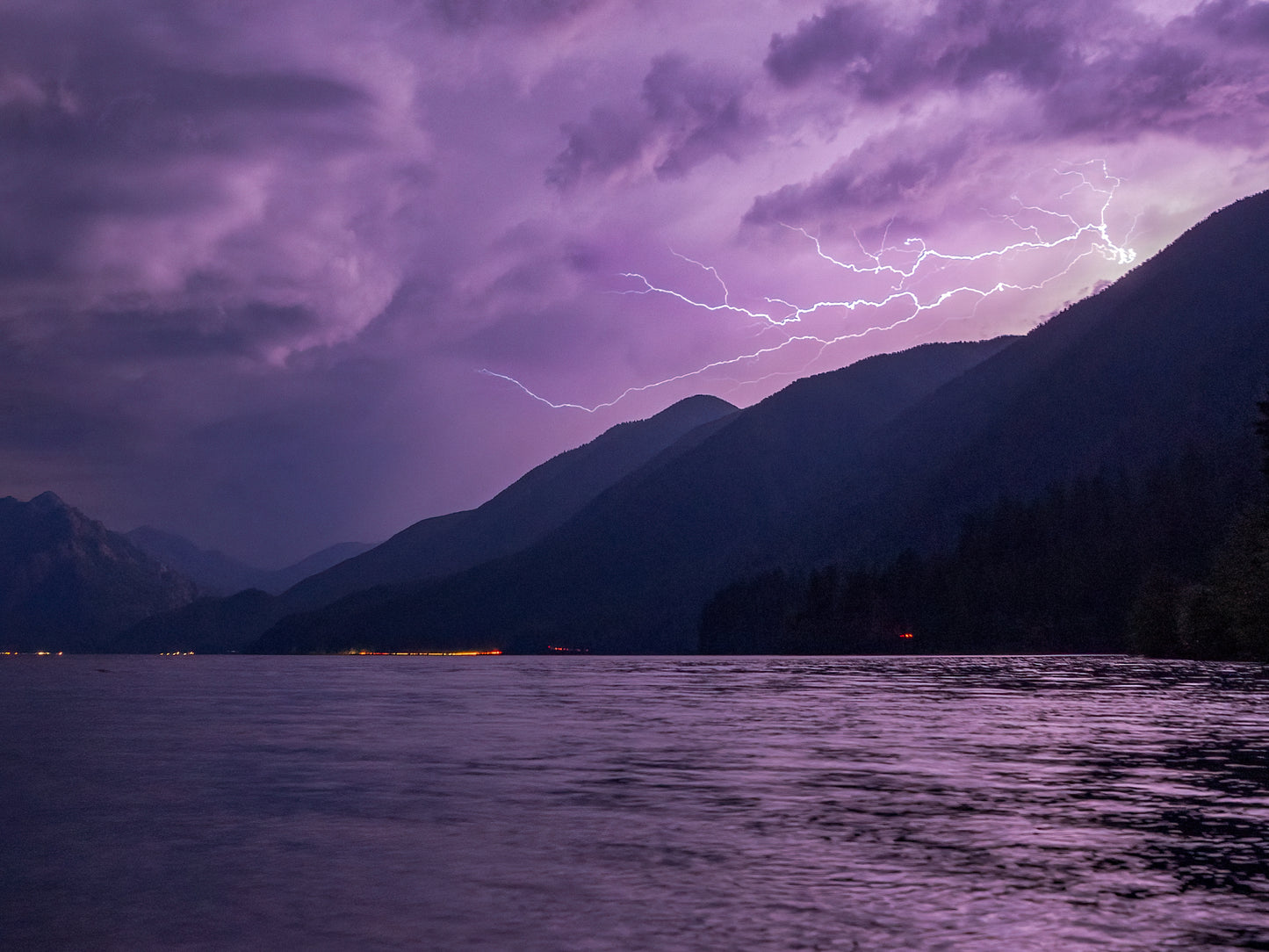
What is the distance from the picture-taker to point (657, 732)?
57438mm

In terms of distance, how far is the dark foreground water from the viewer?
58.0 feet

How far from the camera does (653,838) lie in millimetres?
25984

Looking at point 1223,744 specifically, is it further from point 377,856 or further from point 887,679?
point 887,679

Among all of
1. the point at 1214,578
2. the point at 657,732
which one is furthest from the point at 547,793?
the point at 1214,578

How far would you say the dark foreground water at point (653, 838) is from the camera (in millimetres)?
17688

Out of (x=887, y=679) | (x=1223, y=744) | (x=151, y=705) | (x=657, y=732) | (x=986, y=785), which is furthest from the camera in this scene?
(x=887, y=679)

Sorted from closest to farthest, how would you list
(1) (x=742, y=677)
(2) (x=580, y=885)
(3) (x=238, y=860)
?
(2) (x=580, y=885)
(3) (x=238, y=860)
(1) (x=742, y=677)

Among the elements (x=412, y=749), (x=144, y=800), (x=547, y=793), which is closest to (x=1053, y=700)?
(x=412, y=749)

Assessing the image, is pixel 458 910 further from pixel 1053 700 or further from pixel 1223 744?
pixel 1053 700

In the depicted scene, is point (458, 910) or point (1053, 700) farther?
point (1053, 700)

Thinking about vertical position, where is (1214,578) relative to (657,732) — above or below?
above

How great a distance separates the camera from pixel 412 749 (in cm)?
5022

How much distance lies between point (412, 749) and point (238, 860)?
26133mm

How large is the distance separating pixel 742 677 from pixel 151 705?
6884cm
